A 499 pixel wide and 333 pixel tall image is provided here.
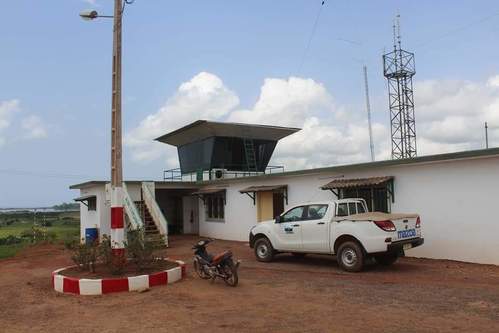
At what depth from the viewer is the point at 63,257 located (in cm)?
1571

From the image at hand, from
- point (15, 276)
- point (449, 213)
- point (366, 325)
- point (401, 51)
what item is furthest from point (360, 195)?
point (401, 51)

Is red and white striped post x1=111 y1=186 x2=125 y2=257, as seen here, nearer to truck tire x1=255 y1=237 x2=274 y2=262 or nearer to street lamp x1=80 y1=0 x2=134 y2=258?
street lamp x1=80 y1=0 x2=134 y2=258

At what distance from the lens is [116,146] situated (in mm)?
9906

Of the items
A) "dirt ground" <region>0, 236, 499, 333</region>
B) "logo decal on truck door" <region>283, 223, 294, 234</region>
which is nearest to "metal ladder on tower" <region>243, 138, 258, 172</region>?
"logo decal on truck door" <region>283, 223, 294, 234</region>

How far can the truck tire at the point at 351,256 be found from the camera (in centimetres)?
1038

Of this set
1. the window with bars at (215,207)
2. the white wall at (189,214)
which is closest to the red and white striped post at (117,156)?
the window with bars at (215,207)

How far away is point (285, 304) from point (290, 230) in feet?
16.0

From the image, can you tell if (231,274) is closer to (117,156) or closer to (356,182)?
(117,156)

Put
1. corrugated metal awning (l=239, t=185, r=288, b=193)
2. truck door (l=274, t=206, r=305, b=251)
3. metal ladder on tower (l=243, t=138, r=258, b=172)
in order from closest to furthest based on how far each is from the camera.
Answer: truck door (l=274, t=206, r=305, b=251)
corrugated metal awning (l=239, t=185, r=288, b=193)
metal ladder on tower (l=243, t=138, r=258, b=172)

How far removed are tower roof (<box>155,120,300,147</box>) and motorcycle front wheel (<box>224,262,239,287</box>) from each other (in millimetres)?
18495

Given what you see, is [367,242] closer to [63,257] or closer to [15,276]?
[15,276]

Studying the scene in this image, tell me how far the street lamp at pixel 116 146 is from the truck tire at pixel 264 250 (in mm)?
4295

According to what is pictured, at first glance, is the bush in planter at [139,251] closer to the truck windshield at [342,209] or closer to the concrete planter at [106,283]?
the concrete planter at [106,283]

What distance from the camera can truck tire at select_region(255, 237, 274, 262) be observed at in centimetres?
1263
